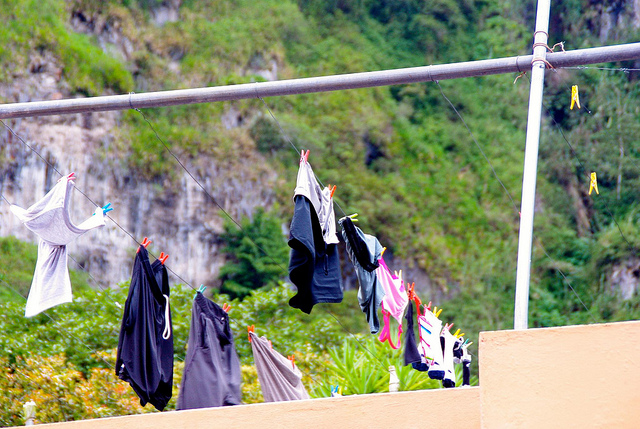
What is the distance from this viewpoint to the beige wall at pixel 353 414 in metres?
4.64

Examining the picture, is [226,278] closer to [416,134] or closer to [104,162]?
[104,162]

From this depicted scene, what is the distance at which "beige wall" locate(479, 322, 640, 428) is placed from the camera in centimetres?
362

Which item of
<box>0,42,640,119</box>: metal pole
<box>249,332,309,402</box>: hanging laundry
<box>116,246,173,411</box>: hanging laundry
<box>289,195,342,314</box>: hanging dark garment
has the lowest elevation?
<box>249,332,309,402</box>: hanging laundry

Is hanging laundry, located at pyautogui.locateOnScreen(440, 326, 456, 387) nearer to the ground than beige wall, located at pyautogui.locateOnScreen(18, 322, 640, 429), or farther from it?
nearer to the ground

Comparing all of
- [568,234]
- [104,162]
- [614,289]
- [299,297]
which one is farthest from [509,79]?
[299,297]

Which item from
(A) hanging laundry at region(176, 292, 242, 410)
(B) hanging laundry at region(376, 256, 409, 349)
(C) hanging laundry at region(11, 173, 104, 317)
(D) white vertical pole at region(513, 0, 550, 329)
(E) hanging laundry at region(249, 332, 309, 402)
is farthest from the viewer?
(E) hanging laundry at region(249, 332, 309, 402)

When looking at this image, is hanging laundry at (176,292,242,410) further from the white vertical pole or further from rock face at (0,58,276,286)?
rock face at (0,58,276,286)

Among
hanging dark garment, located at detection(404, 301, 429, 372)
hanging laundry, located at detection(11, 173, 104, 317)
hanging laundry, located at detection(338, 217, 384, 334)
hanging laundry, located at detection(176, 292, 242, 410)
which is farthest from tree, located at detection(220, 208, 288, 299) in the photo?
hanging laundry, located at detection(11, 173, 104, 317)

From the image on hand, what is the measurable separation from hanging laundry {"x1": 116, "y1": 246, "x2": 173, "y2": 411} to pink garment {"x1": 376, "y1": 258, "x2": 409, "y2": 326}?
1.80 m

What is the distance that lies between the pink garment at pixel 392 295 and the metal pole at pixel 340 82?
68.7 inches

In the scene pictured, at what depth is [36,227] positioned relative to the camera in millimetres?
5934

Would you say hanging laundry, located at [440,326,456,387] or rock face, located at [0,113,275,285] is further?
rock face, located at [0,113,275,285]

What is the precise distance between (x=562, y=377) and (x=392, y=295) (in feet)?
Answer: 10.4

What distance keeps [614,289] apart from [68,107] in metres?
19.4
